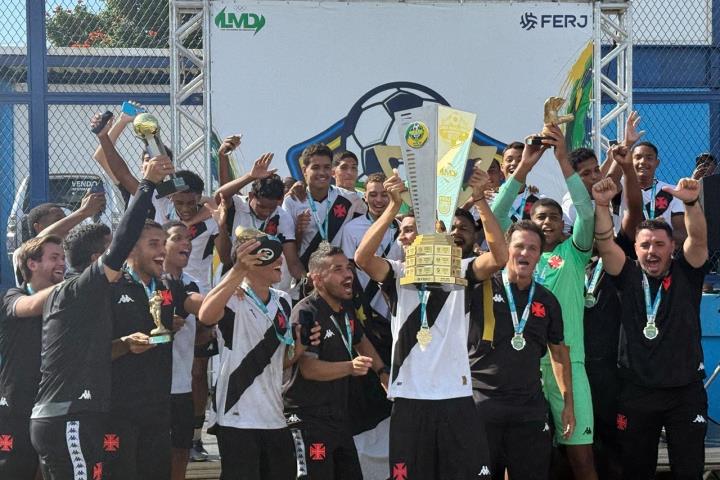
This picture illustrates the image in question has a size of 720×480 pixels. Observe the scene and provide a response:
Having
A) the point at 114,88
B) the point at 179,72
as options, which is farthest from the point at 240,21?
the point at 114,88

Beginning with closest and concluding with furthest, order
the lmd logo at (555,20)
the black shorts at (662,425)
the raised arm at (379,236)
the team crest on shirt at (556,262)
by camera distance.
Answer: the raised arm at (379,236), the black shorts at (662,425), the team crest on shirt at (556,262), the lmd logo at (555,20)

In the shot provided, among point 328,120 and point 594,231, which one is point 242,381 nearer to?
point 594,231

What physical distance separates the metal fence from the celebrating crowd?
5.04 ft

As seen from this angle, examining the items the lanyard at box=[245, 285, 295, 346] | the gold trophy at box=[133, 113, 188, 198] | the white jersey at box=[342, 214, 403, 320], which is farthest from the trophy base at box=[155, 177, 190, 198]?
the white jersey at box=[342, 214, 403, 320]

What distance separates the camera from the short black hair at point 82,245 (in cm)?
625

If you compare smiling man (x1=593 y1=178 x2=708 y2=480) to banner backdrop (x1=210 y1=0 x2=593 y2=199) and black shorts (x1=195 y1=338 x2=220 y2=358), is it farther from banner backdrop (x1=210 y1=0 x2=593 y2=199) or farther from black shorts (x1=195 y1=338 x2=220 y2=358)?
black shorts (x1=195 y1=338 x2=220 y2=358)

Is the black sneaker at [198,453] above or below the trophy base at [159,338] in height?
below

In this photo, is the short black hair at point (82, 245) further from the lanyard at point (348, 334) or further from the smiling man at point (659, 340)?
the smiling man at point (659, 340)

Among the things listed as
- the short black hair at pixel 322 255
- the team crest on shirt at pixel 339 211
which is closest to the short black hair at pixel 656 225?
the short black hair at pixel 322 255

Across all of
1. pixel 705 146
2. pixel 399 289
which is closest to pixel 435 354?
pixel 399 289

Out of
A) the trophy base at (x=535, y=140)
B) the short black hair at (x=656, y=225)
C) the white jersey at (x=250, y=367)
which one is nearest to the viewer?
the white jersey at (x=250, y=367)

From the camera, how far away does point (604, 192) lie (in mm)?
6621

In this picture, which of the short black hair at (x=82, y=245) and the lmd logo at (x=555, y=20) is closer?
the short black hair at (x=82, y=245)

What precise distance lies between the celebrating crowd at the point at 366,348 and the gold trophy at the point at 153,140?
14 cm
